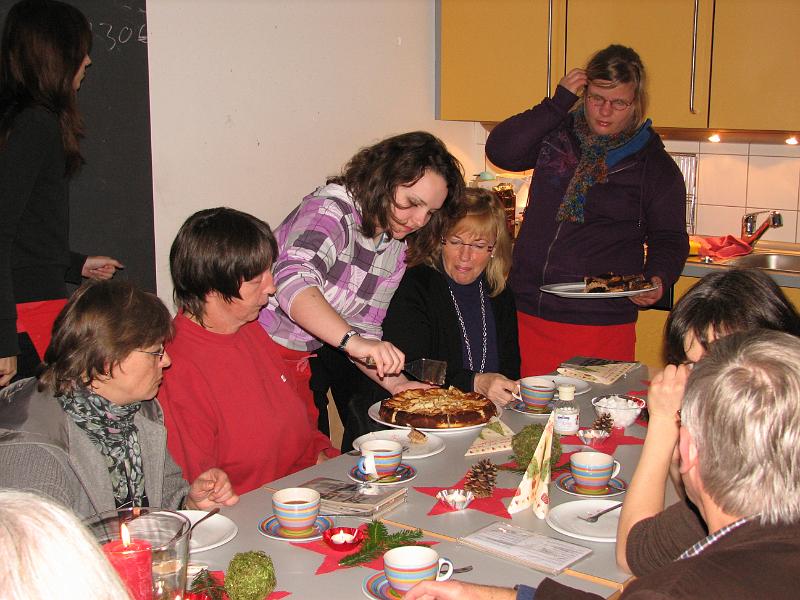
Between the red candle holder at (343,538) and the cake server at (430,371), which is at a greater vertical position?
the cake server at (430,371)

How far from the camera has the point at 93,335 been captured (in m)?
1.77

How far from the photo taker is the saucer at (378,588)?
57.7 inches

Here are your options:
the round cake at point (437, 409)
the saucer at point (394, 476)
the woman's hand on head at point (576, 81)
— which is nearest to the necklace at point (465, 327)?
the round cake at point (437, 409)

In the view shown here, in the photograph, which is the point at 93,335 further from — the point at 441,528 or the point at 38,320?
the point at 38,320

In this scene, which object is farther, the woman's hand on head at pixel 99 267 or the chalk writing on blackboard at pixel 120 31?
the chalk writing on blackboard at pixel 120 31

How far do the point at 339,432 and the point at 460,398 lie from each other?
1.61m

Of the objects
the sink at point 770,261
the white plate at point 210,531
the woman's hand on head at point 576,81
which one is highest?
the woman's hand on head at point 576,81

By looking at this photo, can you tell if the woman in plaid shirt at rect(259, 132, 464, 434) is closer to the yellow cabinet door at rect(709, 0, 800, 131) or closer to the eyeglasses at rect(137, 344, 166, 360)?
the eyeglasses at rect(137, 344, 166, 360)

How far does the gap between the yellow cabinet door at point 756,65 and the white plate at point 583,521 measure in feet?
8.61

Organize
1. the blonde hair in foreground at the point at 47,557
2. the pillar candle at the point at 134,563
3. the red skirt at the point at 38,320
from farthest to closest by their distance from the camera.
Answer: the red skirt at the point at 38,320, the pillar candle at the point at 134,563, the blonde hair in foreground at the point at 47,557

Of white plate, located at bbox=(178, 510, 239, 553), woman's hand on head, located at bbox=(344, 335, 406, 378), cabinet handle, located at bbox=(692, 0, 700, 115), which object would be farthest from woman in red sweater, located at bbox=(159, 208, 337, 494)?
cabinet handle, located at bbox=(692, 0, 700, 115)

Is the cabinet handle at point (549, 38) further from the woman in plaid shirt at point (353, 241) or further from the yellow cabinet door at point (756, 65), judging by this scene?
the woman in plaid shirt at point (353, 241)

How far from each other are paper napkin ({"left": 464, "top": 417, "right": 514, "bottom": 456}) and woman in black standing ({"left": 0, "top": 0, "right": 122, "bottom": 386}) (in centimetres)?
127

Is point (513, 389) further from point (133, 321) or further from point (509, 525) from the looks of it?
point (133, 321)
